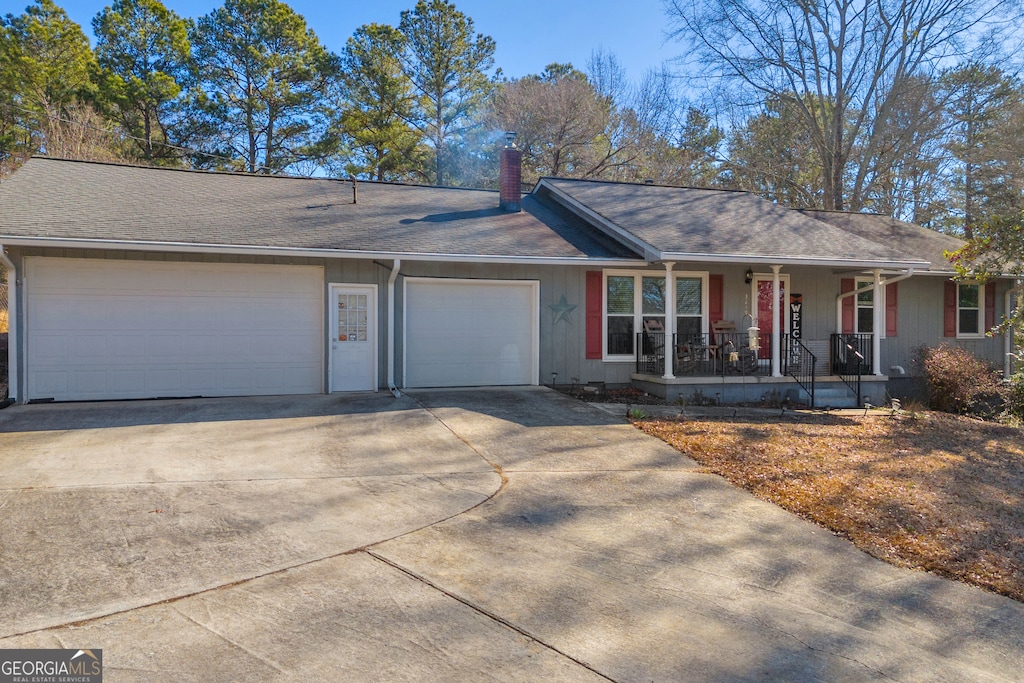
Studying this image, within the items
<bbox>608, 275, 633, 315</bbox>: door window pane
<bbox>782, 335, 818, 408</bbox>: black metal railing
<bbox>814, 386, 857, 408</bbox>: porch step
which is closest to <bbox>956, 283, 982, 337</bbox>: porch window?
<bbox>782, 335, 818, 408</bbox>: black metal railing

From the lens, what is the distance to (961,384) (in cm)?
1205

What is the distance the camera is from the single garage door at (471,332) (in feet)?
36.7

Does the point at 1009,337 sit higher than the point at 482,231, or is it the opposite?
the point at 482,231

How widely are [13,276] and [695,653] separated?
33.4ft

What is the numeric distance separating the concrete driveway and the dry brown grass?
A: 0.38 m

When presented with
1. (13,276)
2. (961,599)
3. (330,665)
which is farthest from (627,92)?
(330,665)

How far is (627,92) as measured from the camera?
26.3 meters

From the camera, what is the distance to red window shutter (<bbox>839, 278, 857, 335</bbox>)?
13.7 metres

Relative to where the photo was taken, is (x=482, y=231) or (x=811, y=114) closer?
(x=482, y=231)

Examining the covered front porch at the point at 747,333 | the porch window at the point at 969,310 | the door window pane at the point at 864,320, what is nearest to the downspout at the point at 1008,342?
the porch window at the point at 969,310

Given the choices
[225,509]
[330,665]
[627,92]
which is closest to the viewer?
[330,665]

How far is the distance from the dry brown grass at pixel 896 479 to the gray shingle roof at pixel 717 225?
3.01m

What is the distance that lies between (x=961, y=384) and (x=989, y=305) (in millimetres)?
4361

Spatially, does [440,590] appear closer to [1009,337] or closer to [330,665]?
[330,665]
